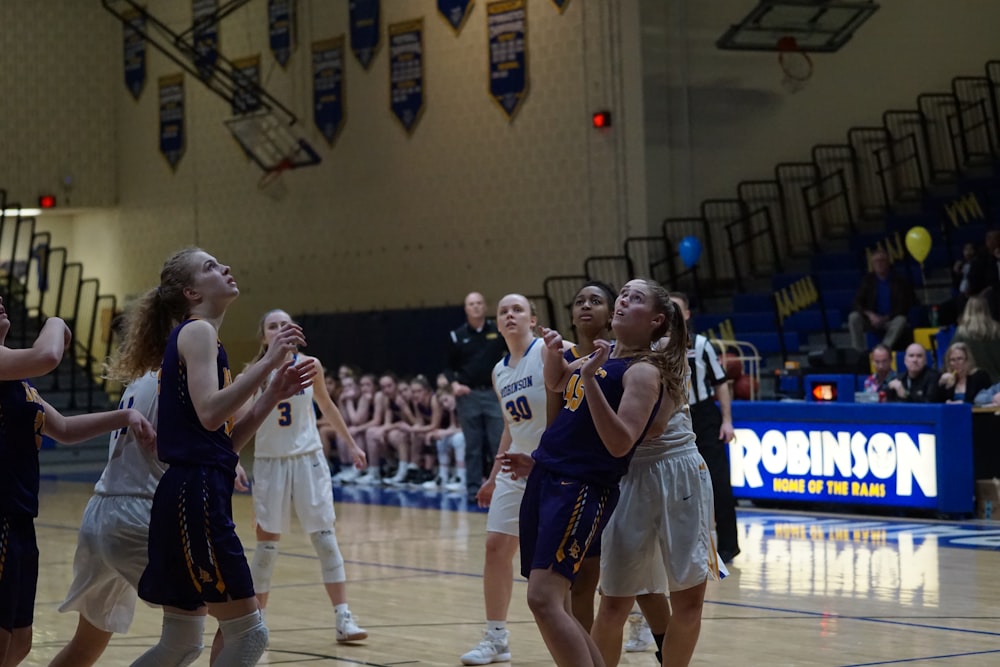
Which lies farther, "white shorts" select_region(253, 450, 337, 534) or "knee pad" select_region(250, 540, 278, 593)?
"white shorts" select_region(253, 450, 337, 534)

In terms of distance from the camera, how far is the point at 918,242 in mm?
17281

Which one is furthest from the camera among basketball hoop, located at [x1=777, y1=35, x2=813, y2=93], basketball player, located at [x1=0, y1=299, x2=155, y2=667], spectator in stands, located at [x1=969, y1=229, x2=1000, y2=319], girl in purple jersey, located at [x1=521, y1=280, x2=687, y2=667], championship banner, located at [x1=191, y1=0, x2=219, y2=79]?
championship banner, located at [x1=191, y1=0, x2=219, y2=79]

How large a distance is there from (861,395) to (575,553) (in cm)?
863

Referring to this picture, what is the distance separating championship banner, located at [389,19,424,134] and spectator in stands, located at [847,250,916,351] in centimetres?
771

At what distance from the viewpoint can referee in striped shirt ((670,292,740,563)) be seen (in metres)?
9.47

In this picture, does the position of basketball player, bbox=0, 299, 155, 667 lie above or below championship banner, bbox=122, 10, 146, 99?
below

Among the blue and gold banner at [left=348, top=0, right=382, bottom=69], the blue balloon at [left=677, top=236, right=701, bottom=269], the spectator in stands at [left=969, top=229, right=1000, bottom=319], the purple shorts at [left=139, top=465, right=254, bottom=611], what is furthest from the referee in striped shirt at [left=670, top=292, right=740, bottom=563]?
the blue and gold banner at [left=348, top=0, right=382, bottom=69]

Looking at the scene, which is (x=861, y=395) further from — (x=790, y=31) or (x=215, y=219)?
(x=215, y=219)

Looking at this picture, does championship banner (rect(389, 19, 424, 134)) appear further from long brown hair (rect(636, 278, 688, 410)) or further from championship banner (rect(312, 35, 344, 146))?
long brown hair (rect(636, 278, 688, 410))

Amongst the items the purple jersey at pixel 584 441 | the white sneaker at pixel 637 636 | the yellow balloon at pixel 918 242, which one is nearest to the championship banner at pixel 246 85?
the yellow balloon at pixel 918 242

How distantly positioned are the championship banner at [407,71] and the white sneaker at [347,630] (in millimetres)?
14698

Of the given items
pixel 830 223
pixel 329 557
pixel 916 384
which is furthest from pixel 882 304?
pixel 329 557

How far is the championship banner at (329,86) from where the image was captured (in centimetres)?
2280

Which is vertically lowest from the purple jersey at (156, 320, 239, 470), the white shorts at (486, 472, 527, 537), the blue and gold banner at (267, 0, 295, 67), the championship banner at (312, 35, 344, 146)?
the white shorts at (486, 472, 527, 537)
